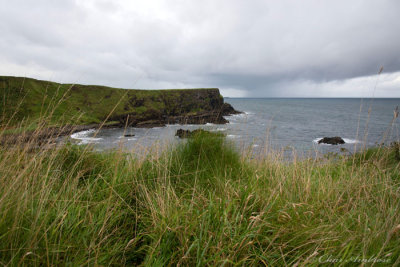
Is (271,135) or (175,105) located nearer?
(271,135)

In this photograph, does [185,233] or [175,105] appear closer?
[185,233]

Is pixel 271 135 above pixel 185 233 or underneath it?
underneath

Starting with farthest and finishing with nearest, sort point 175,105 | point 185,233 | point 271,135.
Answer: point 175,105, point 271,135, point 185,233

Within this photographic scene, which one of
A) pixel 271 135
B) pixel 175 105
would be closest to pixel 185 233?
pixel 271 135

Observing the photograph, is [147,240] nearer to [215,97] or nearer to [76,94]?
[76,94]

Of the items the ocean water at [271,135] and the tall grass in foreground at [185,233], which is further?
the ocean water at [271,135]

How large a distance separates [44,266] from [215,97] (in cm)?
8508

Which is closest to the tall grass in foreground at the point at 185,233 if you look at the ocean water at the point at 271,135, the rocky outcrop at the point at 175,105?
the ocean water at the point at 271,135

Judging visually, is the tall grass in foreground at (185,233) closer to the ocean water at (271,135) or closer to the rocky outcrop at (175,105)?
the ocean water at (271,135)

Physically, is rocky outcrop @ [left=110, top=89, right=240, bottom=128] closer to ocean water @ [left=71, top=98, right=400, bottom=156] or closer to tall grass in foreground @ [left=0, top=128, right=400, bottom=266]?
ocean water @ [left=71, top=98, right=400, bottom=156]

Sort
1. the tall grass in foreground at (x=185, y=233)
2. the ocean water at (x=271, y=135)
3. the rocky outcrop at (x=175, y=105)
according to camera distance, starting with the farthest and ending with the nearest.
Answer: the rocky outcrop at (x=175, y=105), the ocean water at (x=271, y=135), the tall grass in foreground at (x=185, y=233)

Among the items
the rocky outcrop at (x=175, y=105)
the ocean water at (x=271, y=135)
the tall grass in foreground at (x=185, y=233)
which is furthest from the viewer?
the rocky outcrop at (x=175, y=105)

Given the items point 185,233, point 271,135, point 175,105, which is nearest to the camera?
point 185,233

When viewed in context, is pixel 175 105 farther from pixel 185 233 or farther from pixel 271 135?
pixel 185 233
